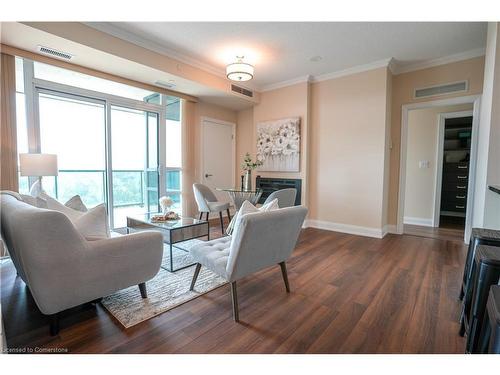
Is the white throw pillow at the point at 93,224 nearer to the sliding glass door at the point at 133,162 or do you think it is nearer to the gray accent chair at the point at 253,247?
the gray accent chair at the point at 253,247

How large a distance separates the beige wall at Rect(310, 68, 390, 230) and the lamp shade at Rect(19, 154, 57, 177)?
3965 millimetres

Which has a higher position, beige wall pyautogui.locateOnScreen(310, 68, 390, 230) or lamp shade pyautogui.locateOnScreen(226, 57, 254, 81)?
lamp shade pyautogui.locateOnScreen(226, 57, 254, 81)

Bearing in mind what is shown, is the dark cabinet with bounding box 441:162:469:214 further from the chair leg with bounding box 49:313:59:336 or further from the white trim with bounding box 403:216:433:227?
the chair leg with bounding box 49:313:59:336

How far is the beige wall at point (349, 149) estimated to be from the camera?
3887 mm

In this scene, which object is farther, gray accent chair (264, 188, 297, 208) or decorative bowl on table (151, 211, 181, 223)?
gray accent chair (264, 188, 297, 208)

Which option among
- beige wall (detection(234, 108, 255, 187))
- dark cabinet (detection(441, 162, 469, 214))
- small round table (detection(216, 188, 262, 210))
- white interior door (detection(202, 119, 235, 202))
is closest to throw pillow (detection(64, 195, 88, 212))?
small round table (detection(216, 188, 262, 210))

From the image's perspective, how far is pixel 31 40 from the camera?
261cm

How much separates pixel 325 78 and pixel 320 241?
2900 mm

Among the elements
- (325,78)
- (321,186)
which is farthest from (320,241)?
(325,78)

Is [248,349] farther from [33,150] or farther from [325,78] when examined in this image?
[325,78]

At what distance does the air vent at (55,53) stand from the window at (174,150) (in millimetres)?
1820

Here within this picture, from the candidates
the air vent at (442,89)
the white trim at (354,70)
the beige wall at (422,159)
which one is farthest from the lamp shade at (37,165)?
the beige wall at (422,159)

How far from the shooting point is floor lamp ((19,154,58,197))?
270 cm

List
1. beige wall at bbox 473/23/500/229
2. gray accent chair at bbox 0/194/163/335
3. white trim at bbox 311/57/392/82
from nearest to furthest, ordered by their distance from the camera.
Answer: gray accent chair at bbox 0/194/163/335, beige wall at bbox 473/23/500/229, white trim at bbox 311/57/392/82
